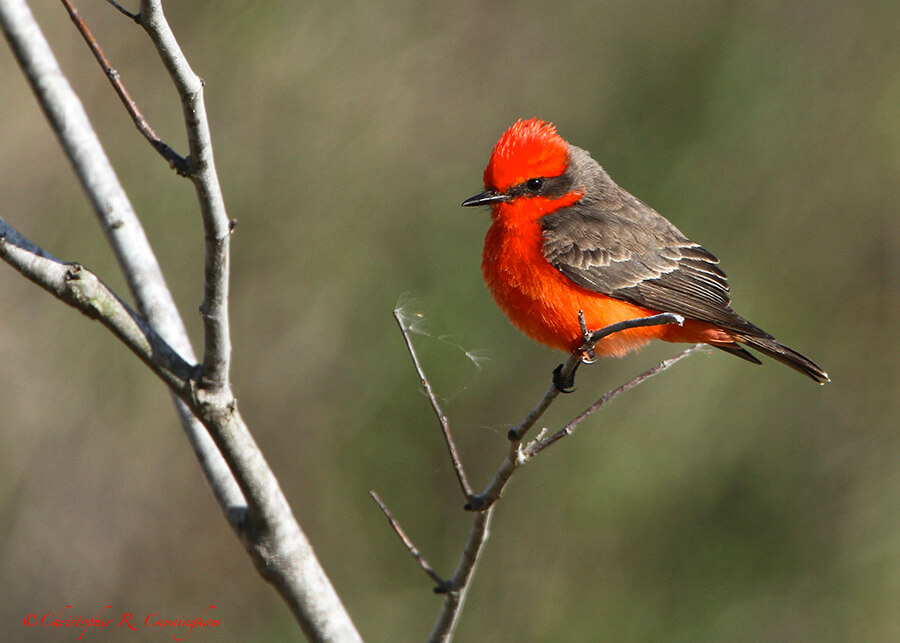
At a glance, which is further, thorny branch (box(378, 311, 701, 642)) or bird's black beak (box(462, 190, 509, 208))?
bird's black beak (box(462, 190, 509, 208))

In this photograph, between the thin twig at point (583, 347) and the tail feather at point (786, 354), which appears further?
the tail feather at point (786, 354)

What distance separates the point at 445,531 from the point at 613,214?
2.08 m

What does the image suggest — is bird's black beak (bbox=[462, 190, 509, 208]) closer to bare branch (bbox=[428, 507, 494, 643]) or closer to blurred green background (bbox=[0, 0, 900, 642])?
blurred green background (bbox=[0, 0, 900, 642])

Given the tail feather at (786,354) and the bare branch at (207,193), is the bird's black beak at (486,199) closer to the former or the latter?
the tail feather at (786,354)

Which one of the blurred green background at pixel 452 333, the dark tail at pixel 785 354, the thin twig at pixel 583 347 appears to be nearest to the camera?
the thin twig at pixel 583 347

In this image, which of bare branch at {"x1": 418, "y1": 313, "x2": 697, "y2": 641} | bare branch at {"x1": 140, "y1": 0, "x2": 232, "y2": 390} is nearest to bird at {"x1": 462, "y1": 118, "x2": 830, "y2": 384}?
bare branch at {"x1": 418, "y1": 313, "x2": 697, "y2": 641}

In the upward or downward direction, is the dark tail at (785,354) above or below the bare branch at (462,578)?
above

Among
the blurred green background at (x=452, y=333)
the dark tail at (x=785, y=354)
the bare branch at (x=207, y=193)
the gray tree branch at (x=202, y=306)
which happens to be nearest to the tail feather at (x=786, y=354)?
the dark tail at (x=785, y=354)

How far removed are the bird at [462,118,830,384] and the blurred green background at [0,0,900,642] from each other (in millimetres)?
957

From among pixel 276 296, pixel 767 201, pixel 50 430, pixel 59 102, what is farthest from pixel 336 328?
pixel 59 102

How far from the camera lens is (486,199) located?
4047mm

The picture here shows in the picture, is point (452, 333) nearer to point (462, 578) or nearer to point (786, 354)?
point (786, 354)

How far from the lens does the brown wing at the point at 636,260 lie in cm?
396

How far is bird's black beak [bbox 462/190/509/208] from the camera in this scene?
13.2 ft
